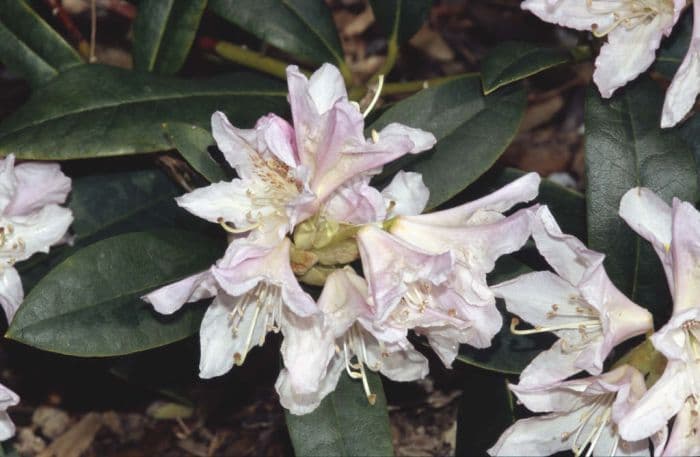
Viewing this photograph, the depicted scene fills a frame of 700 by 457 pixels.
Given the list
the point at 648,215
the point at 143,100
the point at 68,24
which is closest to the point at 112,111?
the point at 143,100

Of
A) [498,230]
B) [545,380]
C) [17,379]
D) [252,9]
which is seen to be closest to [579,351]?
[545,380]

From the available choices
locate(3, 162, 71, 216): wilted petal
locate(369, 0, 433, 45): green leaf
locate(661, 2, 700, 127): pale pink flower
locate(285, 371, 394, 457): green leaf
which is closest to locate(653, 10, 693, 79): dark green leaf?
locate(661, 2, 700, 127): pale pink flower

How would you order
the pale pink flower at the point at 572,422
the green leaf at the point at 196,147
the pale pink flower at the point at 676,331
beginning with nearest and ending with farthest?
the pale pink flower at the point at 676,331, the pale pink flower at the point at 572,422, the green leaf at the point at 196,147

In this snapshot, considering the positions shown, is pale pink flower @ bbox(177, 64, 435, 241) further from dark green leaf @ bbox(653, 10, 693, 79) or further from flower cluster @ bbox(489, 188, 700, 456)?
dark green leaf @ bbox(653, 10, 693, 79)

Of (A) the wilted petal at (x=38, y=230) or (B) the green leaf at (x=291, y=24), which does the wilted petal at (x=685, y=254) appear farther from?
(A) the wilted petal at (x=38, y=230)

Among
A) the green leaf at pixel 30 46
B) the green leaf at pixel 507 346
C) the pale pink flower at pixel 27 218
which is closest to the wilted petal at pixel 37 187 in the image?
the pale pink flower at pixel 27 218
